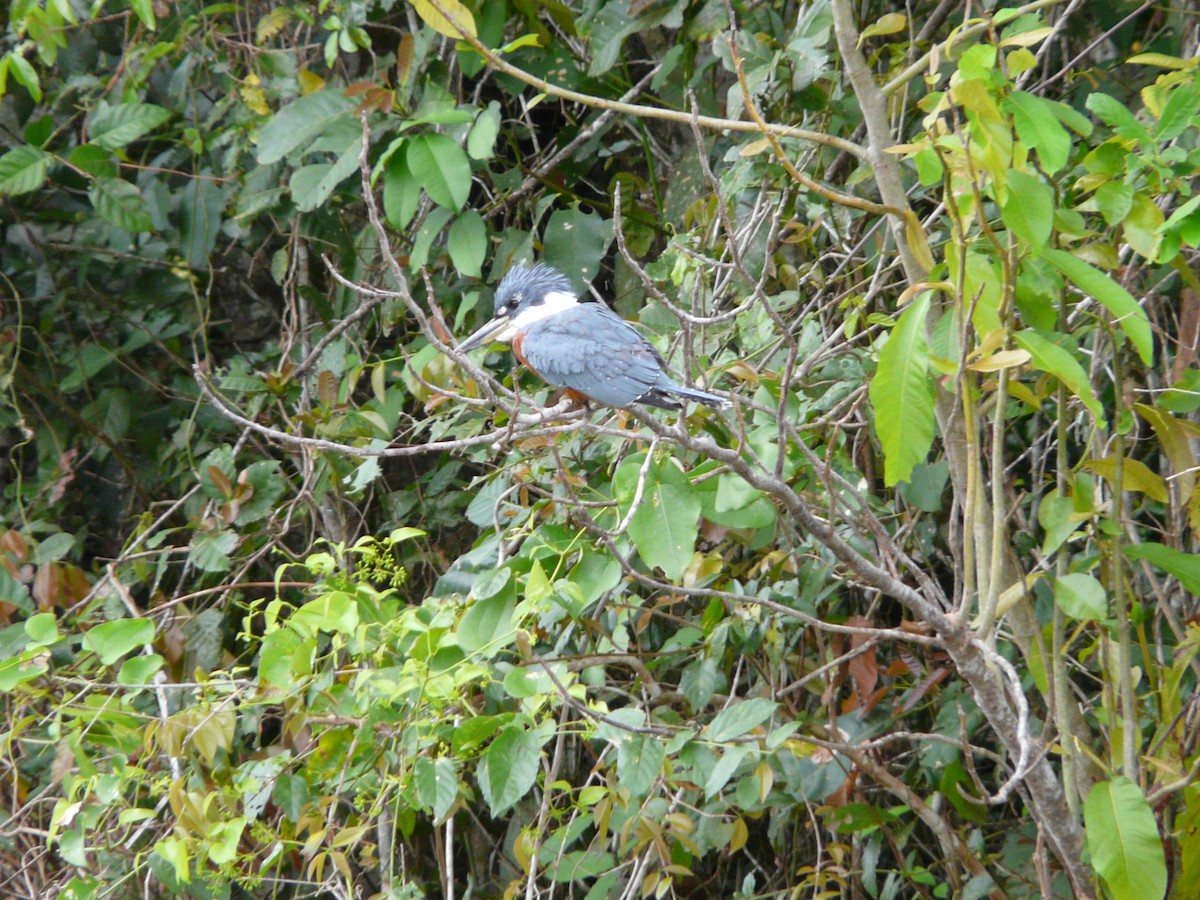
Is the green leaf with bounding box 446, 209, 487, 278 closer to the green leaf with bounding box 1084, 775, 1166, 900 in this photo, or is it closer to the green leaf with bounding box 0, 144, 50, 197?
the green leaf with bounding box 0, 144, 50, 197

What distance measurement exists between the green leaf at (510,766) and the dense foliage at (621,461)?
0.06ft

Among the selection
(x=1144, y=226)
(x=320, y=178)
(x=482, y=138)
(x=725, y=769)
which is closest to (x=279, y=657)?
(x=725, y=769)

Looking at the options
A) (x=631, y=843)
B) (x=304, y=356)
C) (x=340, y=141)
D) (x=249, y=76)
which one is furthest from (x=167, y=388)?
(x=631, y=843)

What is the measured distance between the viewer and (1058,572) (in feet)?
7.45

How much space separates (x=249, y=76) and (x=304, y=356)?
2.98 ft

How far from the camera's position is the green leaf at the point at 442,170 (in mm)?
2861

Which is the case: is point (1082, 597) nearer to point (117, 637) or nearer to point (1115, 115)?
point (1115, 115)

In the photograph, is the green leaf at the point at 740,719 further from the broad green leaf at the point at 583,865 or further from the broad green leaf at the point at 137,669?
the broad green leaf at the point at 137,669

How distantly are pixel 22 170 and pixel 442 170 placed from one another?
1.46m

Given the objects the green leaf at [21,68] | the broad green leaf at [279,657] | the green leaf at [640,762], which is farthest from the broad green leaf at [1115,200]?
the green leaf at [21,68]

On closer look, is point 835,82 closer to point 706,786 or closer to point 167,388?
point 706,786

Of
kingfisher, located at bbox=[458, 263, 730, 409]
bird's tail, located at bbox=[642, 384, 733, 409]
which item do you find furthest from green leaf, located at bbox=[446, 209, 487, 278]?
bird's tail, located at bbox=[642, 384, 733, 409]

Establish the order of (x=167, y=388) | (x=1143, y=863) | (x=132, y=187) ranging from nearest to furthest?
(x=1143, y=863), (x=132, y=187), (x=167, y=388)

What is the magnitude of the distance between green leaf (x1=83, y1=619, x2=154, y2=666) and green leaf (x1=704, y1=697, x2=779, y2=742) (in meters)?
1.17
